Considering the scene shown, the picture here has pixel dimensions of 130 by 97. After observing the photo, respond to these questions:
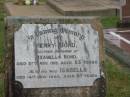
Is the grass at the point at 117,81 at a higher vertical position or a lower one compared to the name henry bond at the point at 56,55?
lower

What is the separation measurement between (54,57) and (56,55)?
3cm

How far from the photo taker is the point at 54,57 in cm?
598

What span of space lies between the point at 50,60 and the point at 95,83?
581 mm

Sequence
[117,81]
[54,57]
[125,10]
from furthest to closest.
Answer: [125,10]
[117,81]
[54,57]

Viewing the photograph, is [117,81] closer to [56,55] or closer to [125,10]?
[56,55]

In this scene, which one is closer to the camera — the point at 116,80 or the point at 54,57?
the point at 54,57

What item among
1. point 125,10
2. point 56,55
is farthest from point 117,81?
point 125,10

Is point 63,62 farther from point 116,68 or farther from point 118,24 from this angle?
point 118,24

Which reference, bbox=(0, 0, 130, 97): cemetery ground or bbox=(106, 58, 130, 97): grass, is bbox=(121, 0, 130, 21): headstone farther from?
bbox=(106, 58, 130, 97): grass

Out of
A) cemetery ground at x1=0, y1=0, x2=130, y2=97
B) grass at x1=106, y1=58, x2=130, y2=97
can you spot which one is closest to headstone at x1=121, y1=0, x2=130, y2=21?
cemetery ground at x1=0, y1=0, x2=130, y2=97

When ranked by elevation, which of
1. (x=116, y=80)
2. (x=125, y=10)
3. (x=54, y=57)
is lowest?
(x=116, y=80)

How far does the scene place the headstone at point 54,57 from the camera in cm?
593

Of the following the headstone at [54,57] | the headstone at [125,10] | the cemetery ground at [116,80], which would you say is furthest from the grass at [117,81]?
the headstone at [125,10]

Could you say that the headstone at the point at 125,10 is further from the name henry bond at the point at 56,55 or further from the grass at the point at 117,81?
the name henry bond at the point at 56,55
